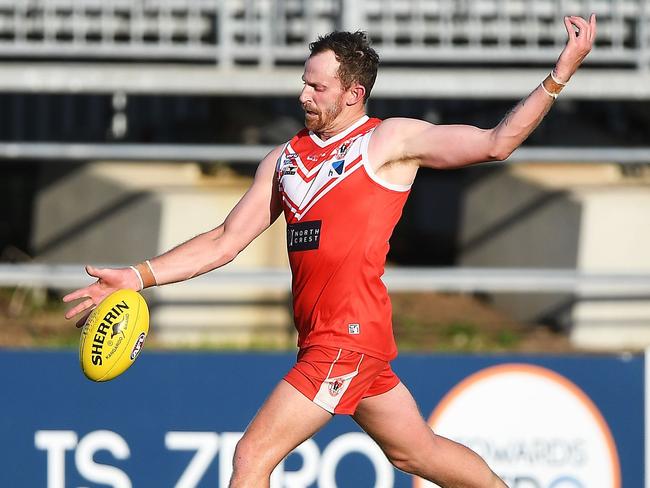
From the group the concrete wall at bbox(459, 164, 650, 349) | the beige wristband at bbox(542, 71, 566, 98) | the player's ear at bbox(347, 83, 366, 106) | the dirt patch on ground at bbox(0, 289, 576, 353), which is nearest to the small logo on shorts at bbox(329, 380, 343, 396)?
the player's ear at bbox(347, 83, 366, 106)

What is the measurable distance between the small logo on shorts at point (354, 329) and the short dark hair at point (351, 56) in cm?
98

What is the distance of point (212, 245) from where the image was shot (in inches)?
242

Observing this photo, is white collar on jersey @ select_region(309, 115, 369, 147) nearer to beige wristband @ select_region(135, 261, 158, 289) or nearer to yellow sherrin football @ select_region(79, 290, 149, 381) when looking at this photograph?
beige wristband @ select_region(135, 261, 158, 289)

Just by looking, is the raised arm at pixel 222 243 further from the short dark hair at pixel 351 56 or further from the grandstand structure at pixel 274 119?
the grandstand structure at pixel 274 119

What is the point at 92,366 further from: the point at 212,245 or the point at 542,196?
the point at 542,196

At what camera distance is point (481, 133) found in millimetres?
5531

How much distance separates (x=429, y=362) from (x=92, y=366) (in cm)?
225

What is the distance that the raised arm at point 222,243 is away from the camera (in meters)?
6.05

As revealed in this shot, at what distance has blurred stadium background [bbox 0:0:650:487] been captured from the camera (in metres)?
10.0

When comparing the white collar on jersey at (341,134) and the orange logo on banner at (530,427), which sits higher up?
the white collar on jersey at (341,134)

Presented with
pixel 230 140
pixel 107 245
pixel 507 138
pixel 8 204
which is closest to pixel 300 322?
pixel 507 138

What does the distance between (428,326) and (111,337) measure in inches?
244

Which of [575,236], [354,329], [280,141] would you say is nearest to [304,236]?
[354,329]

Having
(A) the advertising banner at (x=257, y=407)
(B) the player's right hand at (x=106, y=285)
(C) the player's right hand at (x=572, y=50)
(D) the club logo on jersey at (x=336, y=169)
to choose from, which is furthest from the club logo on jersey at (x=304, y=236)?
(A) the advertising banner at (x=257, y=407)
